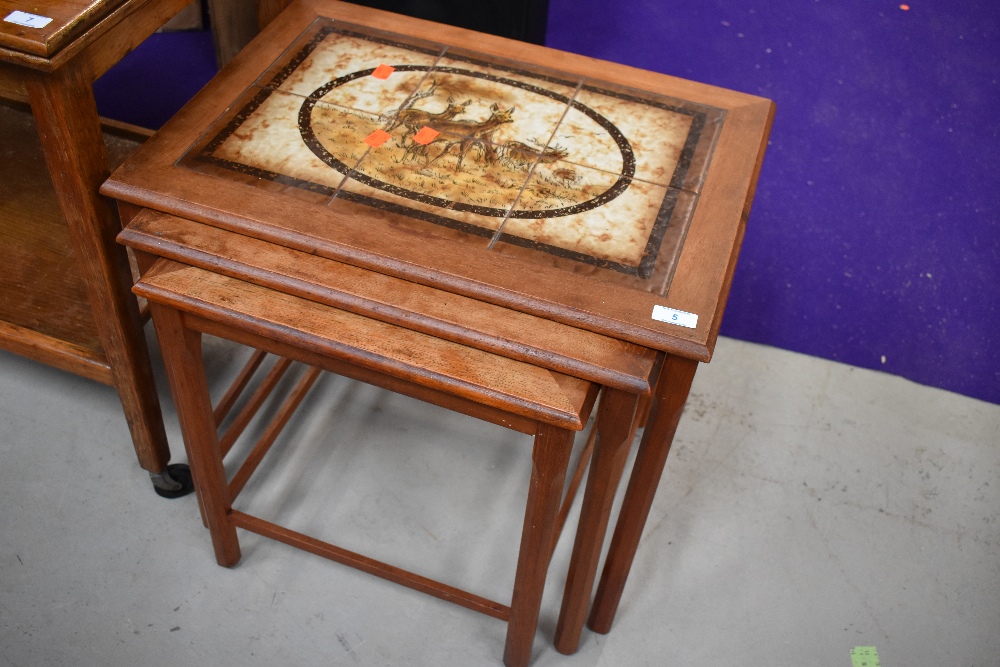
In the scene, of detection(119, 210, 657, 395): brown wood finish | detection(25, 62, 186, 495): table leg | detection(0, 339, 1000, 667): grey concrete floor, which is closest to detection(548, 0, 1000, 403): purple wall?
detection(0, 339, 1000, 667): grey concrete floor

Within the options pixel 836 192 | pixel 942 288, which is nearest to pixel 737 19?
pixel 836 192

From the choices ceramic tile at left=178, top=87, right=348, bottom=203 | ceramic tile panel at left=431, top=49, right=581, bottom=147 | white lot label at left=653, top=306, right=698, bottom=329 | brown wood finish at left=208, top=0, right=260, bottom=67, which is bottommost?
brown wood finish at left=208, top=0, right=260, bottom=67

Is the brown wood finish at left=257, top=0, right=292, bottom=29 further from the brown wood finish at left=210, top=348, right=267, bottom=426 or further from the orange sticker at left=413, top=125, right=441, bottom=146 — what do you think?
the brown wood finish at left=210, top=348, right=267, bottom=426

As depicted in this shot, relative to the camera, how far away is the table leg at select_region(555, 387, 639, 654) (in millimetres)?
1364

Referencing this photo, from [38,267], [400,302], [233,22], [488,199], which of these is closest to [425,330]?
[400,302]

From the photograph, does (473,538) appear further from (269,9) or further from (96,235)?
(269,9)

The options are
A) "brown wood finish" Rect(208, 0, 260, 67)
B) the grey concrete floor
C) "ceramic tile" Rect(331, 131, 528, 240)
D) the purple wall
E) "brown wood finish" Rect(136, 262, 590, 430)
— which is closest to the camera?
"brown wood finish" Rect(136, 262, 590, 430)

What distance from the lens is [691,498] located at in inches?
82.8

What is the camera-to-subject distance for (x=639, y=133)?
169 centimetres

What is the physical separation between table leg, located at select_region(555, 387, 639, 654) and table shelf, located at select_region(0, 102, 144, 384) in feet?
3.10

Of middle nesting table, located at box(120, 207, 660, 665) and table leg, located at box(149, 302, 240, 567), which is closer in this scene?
middle nesting table, located at box(120, 207, 660, 665)

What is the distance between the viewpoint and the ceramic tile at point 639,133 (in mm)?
1623

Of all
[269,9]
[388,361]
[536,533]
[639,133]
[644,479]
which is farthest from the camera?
[269,9]

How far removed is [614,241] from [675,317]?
183 mm
